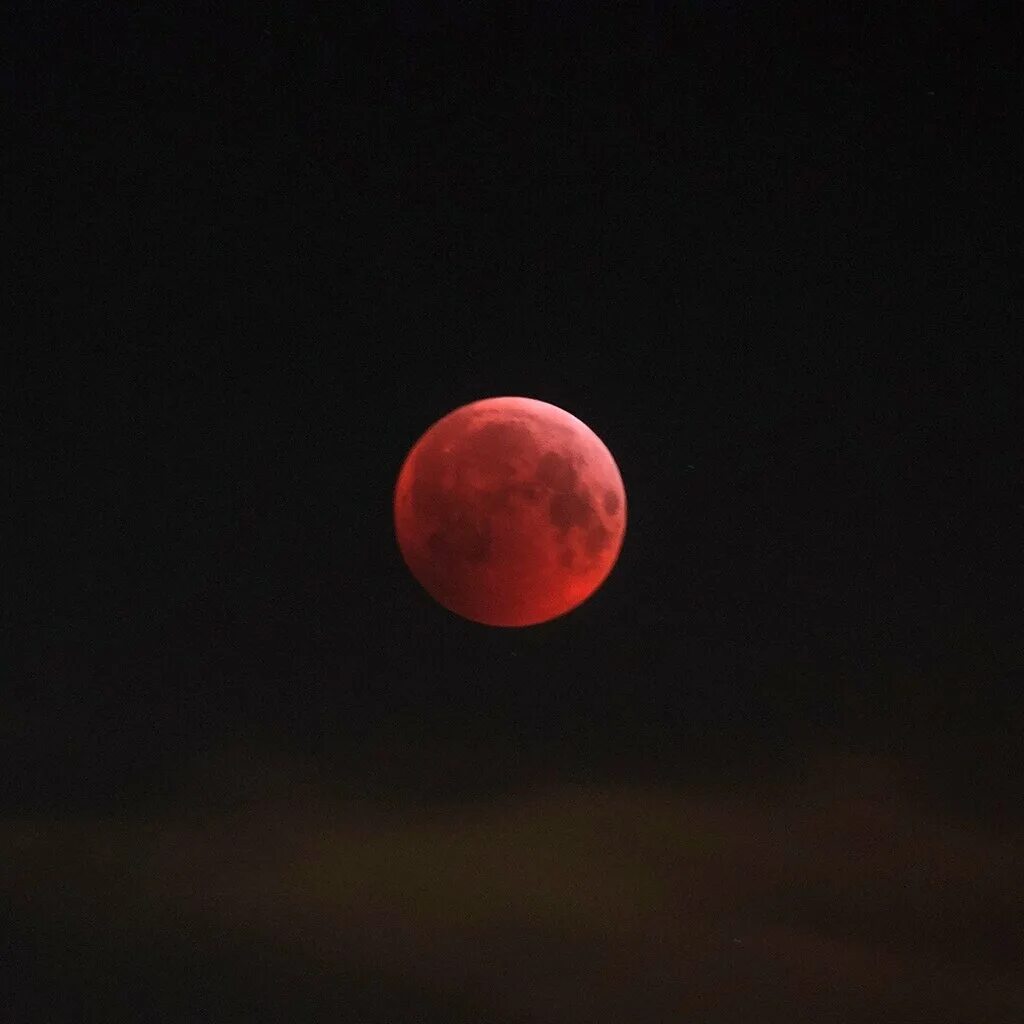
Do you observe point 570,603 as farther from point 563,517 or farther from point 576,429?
point 576,429

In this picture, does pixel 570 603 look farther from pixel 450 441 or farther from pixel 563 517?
pixel 450 441

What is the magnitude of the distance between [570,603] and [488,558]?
62.8 inches

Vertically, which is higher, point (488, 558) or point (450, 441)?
point (450, 441)

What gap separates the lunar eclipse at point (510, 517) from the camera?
874 inches

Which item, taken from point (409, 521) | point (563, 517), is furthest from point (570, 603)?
point (409, 521)

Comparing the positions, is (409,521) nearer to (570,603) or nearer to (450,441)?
(450,441)

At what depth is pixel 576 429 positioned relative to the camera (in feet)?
78.0

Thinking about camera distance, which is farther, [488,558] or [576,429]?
[576,429]

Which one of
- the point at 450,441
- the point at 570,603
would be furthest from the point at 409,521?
the point at 570,603

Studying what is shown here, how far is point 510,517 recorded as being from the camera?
874 inches

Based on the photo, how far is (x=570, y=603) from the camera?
22.8 meters

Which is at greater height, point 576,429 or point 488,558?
point 576,429

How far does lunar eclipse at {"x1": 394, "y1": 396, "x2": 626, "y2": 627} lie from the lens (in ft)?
72.8

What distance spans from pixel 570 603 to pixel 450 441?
126 inches
